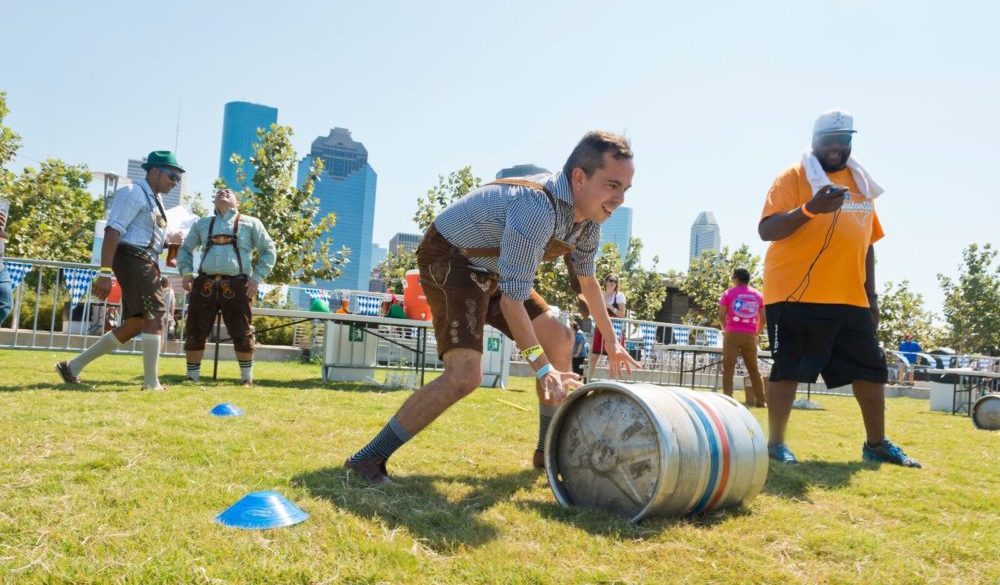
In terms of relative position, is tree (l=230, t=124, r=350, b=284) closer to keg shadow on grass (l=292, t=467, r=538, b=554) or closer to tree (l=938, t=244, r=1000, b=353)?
keg shadow on grass (l=292, t=467, r=538, b=554)

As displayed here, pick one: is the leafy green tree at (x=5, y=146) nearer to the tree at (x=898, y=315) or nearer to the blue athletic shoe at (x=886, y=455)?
the blue athletic shoe at (x=886, y=455)

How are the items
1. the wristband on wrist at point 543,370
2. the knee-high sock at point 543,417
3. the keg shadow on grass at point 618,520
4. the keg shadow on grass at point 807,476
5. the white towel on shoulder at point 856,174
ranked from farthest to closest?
the white towel on shoulder at point 856,174
the knee-high sock at point 543,417
the keg shadow on grass at point 807,476
the wristband on wrist at point 543,370
the keg shadow on grass at point 618,520

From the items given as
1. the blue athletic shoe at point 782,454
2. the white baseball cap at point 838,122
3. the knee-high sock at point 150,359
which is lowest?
the blue athletic shoe at point 782,454

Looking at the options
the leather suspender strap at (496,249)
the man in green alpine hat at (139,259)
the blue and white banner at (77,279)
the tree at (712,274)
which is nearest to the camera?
the leather suspender strap at (496,249)

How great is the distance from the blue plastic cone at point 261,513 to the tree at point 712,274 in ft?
117

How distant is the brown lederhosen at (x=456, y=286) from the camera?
11.4 feet

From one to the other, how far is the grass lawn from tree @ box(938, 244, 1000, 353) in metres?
44.2

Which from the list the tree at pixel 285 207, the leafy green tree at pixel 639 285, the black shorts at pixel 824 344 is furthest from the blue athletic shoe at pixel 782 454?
the leafy green tree at pixel 639 285

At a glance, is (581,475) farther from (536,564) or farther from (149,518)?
(149,518)

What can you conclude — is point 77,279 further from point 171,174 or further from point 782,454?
point 782,454

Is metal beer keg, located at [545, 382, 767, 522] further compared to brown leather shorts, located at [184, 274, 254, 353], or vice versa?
brown leather shorts, located at [184, 274, 254, 353]

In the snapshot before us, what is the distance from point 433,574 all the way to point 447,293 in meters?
1.53

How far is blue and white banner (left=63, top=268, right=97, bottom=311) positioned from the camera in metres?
12.5

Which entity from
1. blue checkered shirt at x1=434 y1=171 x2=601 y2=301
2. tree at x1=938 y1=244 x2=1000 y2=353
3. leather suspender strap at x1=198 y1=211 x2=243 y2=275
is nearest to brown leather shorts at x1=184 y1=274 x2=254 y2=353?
leather suspender strap at x1=198 y1=211 x2=243 y2=275
